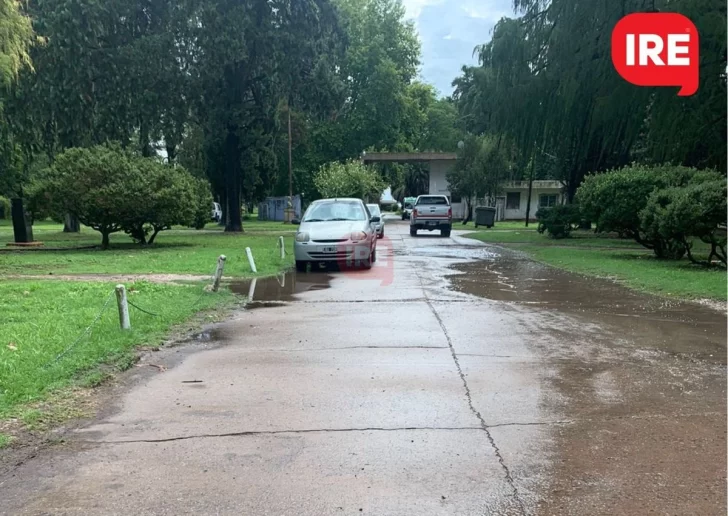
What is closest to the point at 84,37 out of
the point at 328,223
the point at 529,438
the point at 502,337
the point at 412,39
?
the point at 328,223

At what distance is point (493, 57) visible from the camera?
21.6 metres

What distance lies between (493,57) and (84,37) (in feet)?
51.9

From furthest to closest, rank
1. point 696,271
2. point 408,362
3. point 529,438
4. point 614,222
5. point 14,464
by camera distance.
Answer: point 614,222
point 696,271
point 408,362
point 529,438
point 14,464

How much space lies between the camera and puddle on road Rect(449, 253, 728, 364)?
6890 millimetres

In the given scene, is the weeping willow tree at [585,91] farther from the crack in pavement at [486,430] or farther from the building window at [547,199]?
the building window at [547,199]

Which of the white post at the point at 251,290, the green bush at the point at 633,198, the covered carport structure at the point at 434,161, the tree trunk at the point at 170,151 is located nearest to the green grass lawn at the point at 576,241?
the green bush at the point at 633,198

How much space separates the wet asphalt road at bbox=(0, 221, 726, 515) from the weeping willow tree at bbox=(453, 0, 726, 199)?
1166 cm

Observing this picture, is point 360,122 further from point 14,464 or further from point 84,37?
point 14,464

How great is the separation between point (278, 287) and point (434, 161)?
1546 inches

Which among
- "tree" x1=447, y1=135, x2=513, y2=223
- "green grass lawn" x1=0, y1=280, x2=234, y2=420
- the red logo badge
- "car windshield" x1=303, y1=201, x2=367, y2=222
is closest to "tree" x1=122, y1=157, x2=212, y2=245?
"car windshield" x1=303, y1=201, x2=367, y2=222

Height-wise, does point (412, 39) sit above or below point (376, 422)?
above

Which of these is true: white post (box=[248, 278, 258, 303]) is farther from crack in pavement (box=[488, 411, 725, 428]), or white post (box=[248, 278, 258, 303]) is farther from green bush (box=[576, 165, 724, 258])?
green bush (box=[576, 165, 724, 258])

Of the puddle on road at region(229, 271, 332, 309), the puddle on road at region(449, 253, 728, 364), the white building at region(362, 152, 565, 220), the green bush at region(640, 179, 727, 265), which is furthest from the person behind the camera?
the white building at region(362, 152, 565, 220)

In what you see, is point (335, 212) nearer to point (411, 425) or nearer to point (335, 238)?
point (335, 238)
